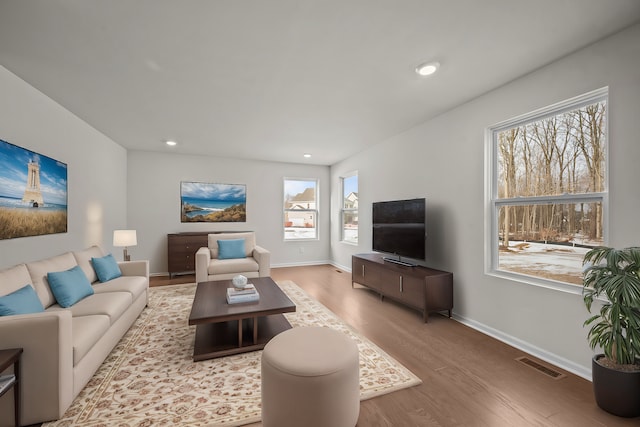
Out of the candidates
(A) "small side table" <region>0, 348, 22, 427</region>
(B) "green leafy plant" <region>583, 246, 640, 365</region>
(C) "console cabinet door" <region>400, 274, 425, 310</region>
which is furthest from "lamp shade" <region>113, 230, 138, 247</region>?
(B) "green leafy plant" <region>583, 246, 640, 365</region>

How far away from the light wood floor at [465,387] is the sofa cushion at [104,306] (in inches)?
64.9

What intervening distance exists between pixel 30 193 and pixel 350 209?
16.1ft

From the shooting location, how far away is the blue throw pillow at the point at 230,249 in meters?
4.82

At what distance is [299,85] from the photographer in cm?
283

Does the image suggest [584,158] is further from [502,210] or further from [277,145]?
[277,145]

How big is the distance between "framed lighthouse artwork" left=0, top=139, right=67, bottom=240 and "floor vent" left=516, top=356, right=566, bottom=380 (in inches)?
181

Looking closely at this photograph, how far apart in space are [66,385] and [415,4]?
3.22m

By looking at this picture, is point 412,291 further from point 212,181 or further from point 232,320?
point 212,181

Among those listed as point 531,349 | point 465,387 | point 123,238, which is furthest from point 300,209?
point 465,387

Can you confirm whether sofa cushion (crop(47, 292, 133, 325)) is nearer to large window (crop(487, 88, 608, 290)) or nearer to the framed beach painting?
the framed beach painting

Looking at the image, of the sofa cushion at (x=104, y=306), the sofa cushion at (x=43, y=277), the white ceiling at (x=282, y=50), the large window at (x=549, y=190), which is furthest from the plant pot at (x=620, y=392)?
the sofa cushion at (x=43, y=277)

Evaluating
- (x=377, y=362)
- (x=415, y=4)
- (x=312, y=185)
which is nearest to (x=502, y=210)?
(x=377, y=362)

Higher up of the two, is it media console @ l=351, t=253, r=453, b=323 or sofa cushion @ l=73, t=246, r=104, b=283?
sofa cushion @ l=73, t=246, r=104, b=283

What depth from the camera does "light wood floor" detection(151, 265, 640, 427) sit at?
5.73ft
